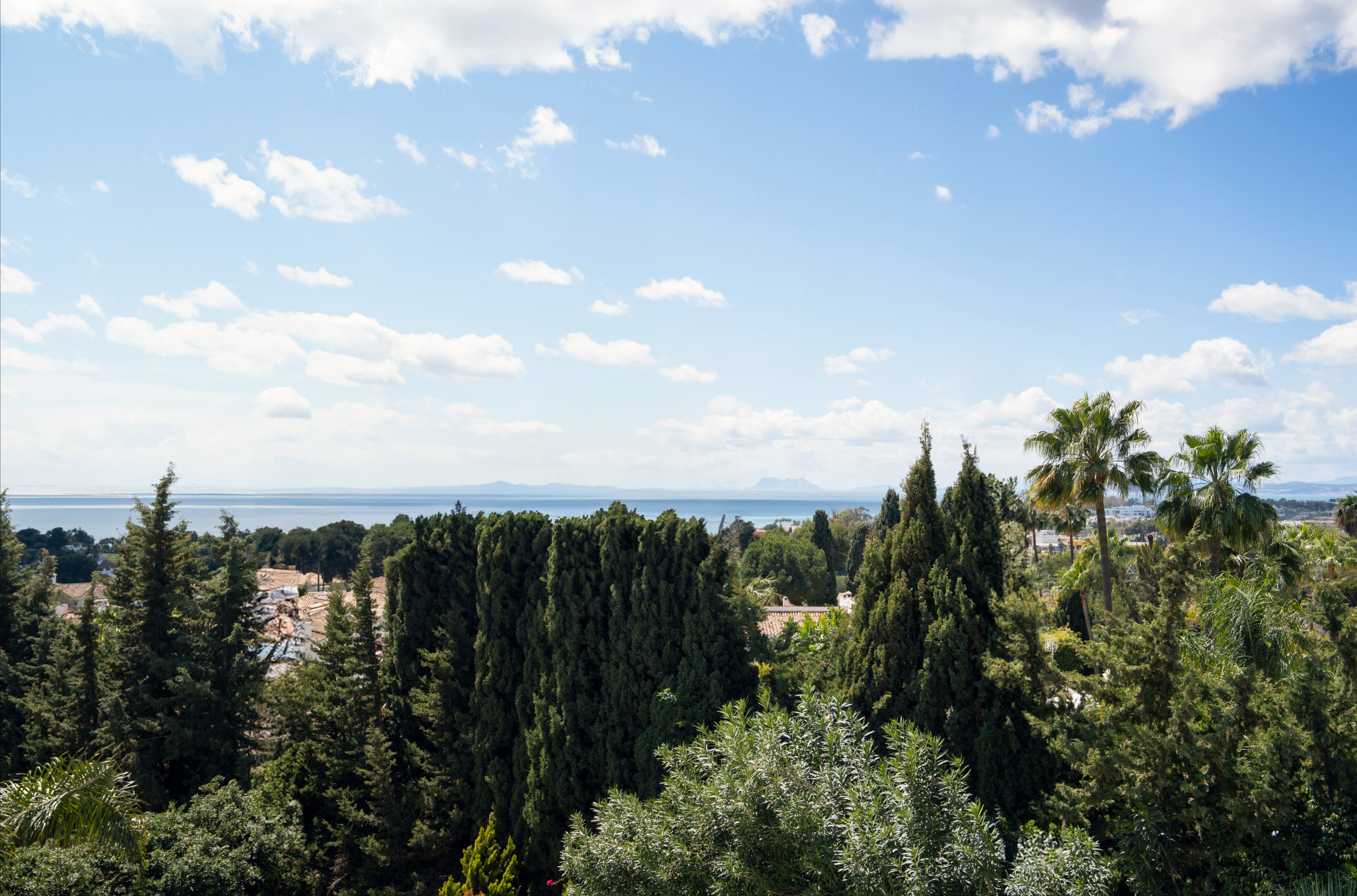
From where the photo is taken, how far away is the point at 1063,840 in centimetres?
668

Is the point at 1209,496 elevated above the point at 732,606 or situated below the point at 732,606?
above

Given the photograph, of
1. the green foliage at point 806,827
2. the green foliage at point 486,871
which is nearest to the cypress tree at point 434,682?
the green foliage at point 486,871

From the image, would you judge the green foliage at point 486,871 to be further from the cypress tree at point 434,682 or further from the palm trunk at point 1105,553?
the palm trunk at point 1105,553

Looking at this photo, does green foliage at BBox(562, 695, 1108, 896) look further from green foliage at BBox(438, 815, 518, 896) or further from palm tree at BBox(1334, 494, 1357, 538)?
palm tree at BBox(1334, 494, 1357, 538)

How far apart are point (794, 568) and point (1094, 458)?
122 ft

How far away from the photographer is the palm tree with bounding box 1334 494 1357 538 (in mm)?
18891

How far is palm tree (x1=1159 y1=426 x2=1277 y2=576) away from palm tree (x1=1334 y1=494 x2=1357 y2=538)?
7.48 meters

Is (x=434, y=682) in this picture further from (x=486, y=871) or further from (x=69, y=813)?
(x=69, y=813)

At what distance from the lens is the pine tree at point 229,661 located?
47.7 feet

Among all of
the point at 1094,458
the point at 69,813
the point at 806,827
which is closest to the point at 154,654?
the point at 69,813

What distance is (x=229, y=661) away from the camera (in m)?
15.2

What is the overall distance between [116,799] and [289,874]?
2.90 meters

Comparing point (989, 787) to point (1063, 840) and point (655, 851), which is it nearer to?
point (1063, 840)

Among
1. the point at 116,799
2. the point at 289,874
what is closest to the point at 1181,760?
the point at 289,874
